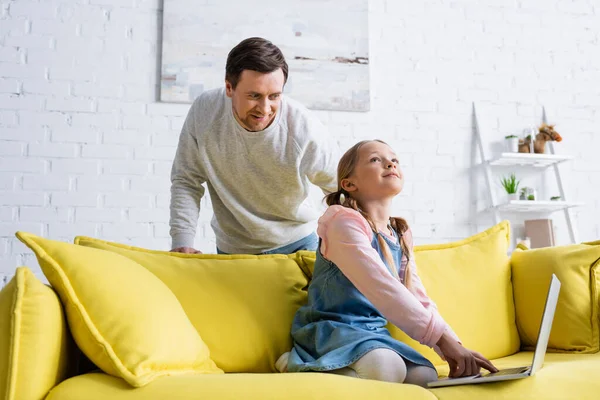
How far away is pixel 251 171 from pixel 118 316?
0.91 metres

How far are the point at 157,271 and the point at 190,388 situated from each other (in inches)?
20.3

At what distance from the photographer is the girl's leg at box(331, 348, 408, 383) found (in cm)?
136

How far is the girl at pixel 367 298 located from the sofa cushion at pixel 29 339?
20.5 inches

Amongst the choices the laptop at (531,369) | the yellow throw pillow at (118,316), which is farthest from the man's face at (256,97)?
Answer: the laptop at (531,369)

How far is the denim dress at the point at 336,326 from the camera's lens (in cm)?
141

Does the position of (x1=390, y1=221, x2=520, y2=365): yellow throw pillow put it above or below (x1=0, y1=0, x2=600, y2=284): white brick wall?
below

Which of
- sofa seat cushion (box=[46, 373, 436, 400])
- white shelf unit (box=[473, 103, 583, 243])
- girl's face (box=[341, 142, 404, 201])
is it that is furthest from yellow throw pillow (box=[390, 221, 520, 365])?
white shelf unit (box=[473, 103, 583, 243])

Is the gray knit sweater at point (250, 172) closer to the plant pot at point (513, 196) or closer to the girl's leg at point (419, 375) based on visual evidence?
the girl's leg at point (419, 375)

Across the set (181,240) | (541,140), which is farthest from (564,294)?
(541,140)

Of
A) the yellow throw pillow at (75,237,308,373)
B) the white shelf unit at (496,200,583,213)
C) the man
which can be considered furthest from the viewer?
the white shelf unit at (496,200,583,213)

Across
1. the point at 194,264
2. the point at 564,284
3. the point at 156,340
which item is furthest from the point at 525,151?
the point at 156,340

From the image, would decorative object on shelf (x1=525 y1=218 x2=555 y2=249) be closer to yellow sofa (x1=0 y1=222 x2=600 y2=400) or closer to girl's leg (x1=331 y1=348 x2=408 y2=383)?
yellow sofa (x1=0 y1=222 x2=600 y2=400)

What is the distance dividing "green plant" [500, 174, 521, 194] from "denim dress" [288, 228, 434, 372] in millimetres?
2091

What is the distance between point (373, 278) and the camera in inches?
58.6
